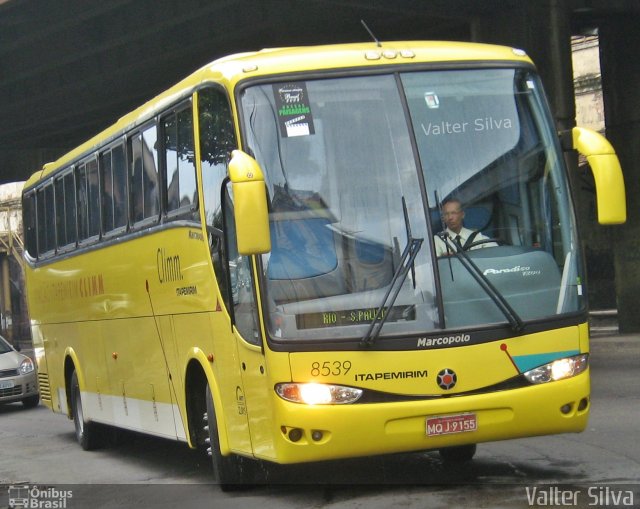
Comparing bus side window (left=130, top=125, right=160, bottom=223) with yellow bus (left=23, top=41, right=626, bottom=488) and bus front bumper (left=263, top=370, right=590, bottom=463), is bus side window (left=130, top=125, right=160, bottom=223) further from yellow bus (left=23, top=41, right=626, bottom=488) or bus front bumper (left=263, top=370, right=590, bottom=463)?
bus front bumper (left=263, top=370, right=590, bottom=463)

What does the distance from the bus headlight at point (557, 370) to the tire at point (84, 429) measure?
24.6 ft

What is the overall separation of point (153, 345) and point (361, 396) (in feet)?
12.5

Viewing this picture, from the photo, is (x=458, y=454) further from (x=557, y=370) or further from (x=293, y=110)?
(x=293, y=110)

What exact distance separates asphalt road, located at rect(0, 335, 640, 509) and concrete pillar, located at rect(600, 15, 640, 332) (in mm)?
12205

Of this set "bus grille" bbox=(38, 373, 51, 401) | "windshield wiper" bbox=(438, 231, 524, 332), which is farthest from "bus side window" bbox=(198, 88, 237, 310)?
"bus grille" bbox=(38, 373, 51, 401)

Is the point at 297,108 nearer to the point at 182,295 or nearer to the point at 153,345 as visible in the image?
the point at 182,295

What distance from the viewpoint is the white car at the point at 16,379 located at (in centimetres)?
2183

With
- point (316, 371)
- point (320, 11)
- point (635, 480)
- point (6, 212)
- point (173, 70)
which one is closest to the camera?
point (316, 371)

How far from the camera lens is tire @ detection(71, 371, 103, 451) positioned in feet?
49.1

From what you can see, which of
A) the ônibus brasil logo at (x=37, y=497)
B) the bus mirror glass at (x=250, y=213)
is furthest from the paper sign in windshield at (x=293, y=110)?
the ônibus brasil logo at (x=37, y=497)

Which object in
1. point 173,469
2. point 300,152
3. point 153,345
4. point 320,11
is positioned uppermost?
point 320,11

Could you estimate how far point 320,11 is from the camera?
24.8 m

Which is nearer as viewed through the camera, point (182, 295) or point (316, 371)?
point (316, 371)

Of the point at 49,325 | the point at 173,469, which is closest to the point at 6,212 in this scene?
the point at 49,325
